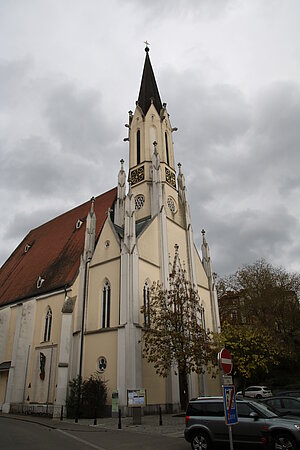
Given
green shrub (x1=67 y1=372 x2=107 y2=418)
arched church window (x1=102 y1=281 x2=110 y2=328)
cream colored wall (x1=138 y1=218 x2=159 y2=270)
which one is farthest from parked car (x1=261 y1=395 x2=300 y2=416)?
cream colored wall (x1=138 y1=218 x2=159 y2=270)

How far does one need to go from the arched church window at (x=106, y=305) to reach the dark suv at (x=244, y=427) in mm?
12561

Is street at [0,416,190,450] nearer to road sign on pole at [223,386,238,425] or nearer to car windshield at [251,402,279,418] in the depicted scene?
car windshield at [251,402,279,418]

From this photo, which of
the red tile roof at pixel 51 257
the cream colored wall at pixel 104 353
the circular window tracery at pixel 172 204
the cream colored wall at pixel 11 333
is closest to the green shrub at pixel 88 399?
the cream colored wall at pixel 104 353

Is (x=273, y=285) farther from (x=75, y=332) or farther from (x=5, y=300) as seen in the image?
(x=5, y=300)

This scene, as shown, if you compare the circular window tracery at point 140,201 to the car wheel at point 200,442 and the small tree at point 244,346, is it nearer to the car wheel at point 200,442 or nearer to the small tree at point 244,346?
the small tree at point 244,346

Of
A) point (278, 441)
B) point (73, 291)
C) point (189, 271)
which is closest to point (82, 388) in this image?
point (73, 291)

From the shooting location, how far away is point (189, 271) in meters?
28.0

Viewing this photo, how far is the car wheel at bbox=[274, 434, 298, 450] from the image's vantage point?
27.2 ft

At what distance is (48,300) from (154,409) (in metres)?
10.9

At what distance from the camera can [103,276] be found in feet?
77.5

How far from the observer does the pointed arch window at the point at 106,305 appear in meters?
22.1

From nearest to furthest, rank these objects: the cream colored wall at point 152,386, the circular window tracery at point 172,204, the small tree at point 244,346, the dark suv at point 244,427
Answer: the dark suv at point 244,427 → the small tree at point 244,346 → the cream colored wall at point 152,386 → the circular window tracery at point 172,204

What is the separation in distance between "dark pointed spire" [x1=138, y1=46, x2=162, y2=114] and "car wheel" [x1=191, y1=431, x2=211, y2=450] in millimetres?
30481

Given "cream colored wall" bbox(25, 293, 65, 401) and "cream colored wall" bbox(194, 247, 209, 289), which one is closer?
"cream colored wall" bbox(25, 293, 65, 401)
